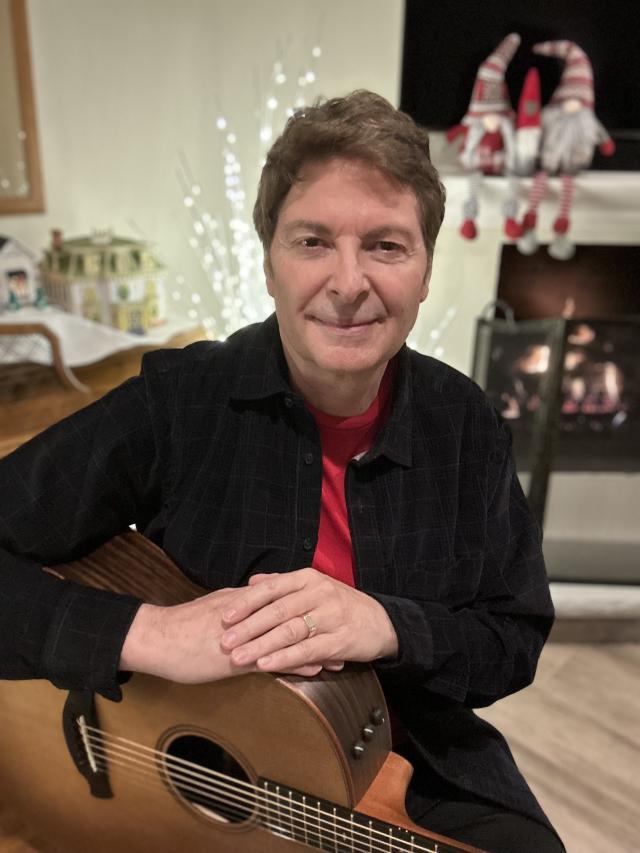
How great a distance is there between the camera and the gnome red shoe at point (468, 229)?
78.4 inches

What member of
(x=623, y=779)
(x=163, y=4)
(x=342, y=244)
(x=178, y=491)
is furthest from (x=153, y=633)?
(x=163, y=4)

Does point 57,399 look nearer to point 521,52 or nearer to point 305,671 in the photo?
point 521,52

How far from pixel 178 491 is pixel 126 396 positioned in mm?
141

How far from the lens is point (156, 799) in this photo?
3.09 ft

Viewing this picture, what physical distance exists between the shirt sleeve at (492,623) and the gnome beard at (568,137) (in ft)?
4.05

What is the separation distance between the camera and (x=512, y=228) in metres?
1.98

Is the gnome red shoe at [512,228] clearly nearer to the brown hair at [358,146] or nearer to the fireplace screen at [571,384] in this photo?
the fireplace screen at [571,384]

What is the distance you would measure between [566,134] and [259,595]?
1650 millimetres

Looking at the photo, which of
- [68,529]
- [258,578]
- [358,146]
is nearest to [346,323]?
[358,146]

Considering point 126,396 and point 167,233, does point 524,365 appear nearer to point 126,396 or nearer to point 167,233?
point 126,396

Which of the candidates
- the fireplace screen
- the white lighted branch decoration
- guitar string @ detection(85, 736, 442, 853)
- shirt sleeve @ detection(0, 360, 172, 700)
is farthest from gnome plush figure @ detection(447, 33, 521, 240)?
guitar string @ detection(85, 736, 442, 853)

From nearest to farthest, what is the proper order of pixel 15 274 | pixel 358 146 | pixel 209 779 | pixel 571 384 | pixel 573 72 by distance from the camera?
pixel 358 146 < pixel 209 779 < pixel 573 72 < pixel 571 384 < pixel 15 274

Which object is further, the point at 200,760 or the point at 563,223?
the point at 563,223

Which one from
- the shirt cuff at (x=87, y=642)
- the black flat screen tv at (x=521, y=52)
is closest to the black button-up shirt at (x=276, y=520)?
the shirt cuff at (x=87, y=642)
